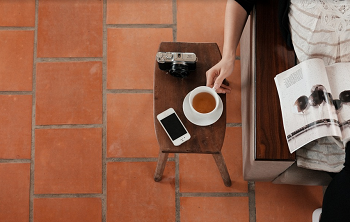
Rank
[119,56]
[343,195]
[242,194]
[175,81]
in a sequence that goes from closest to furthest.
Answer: [343,195] < [175,81] < [242,194] < [119,56]

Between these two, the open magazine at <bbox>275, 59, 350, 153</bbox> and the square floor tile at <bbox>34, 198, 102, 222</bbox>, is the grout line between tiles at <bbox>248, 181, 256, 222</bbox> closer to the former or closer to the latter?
the open magazine at <bbox>275, 59, 350, 153</bbox>

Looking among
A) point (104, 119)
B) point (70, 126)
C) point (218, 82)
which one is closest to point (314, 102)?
point (218, 82)

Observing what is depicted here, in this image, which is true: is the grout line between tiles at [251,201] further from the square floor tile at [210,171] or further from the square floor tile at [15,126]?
the square floor tile at [15,126]

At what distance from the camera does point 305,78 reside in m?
1.07

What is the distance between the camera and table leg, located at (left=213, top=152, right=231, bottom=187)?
131cm

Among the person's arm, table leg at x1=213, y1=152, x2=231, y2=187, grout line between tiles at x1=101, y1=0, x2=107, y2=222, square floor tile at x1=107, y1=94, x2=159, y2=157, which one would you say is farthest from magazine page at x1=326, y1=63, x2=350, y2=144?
grout line between tiles at x1=101, y1=0, x2=107, y2=222

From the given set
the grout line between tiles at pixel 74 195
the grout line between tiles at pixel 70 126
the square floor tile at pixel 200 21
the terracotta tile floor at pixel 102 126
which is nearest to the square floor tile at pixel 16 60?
the terracotta tile floor at pixel 102 126

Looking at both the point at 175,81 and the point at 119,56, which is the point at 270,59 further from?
the point at 119,56

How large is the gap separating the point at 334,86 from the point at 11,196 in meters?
1.49

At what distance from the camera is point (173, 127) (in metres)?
1.18

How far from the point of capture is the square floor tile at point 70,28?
1743 mm

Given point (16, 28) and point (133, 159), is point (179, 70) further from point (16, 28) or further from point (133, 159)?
point (16, 28)

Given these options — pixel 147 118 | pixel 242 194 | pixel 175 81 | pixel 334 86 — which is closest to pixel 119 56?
pixel 147 118

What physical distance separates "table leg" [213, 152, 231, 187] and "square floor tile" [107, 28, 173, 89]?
21.9 inches
